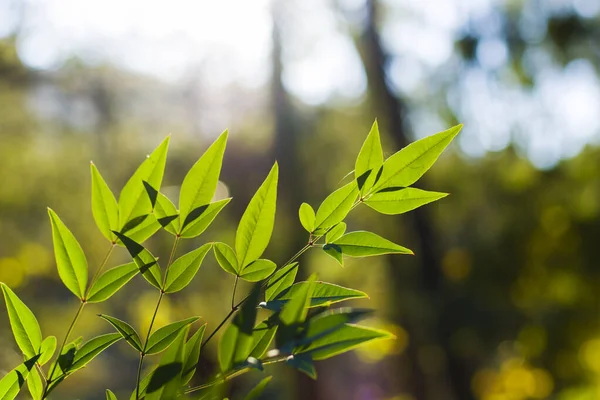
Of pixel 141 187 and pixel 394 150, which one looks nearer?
pixel 141 187

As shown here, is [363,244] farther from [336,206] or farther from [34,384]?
[34,384]

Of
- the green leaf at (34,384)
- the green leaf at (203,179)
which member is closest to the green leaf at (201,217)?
the green leaf at (203,179)

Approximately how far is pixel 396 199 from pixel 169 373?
0.49 ft

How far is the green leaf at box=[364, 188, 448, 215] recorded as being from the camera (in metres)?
0.31

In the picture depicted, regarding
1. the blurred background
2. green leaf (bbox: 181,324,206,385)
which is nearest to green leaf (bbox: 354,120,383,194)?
green leaf (bbox: 181,324,206,385)

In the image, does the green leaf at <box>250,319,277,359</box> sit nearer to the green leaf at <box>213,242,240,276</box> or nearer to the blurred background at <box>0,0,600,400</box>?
the green leaf at <box>213,242,240,276</box>

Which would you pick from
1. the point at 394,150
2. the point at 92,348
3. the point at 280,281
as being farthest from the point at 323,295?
the point at 394,150

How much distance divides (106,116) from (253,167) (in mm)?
1061

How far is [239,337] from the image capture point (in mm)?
222

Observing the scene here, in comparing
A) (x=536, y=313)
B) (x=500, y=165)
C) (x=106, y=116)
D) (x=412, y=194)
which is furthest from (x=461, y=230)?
(x=412, y=194)

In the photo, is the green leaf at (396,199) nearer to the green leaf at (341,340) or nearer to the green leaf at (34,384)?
the green leaf at (341,340)

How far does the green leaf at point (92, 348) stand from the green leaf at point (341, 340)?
116mm

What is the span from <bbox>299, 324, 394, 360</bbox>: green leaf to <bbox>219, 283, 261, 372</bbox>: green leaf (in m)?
0.03

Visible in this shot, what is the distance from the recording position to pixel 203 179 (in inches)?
11.3
